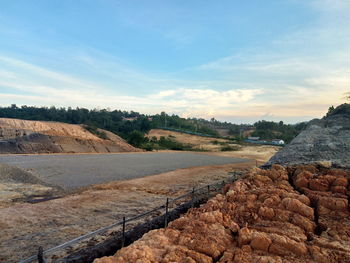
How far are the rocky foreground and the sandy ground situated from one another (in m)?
4.47

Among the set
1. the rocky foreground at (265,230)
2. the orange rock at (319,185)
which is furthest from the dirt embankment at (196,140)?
the rocky foreground at (265,230)

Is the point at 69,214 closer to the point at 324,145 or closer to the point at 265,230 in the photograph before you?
the point at 265,230

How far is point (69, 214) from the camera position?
1098 cm

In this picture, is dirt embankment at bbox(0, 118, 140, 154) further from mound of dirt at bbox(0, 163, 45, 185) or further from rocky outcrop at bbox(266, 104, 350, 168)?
rocky outcrop at bbox(266, 104, 350, 168)

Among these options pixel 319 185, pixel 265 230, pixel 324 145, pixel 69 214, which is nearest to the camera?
pixel 265 230

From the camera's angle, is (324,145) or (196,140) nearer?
(324,145)

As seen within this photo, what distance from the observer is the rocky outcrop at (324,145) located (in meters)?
8.95

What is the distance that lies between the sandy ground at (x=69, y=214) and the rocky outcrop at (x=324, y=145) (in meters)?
7.22

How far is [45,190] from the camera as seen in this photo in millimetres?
15992

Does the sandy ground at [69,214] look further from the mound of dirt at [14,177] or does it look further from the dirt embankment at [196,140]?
the dirt embankment at [196,140]

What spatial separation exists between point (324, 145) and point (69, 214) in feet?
37.7

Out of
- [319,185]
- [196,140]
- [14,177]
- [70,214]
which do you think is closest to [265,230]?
[319,185]

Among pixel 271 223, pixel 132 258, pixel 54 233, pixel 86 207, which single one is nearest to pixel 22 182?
pixel 86 207

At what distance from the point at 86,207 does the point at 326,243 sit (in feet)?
35.2
